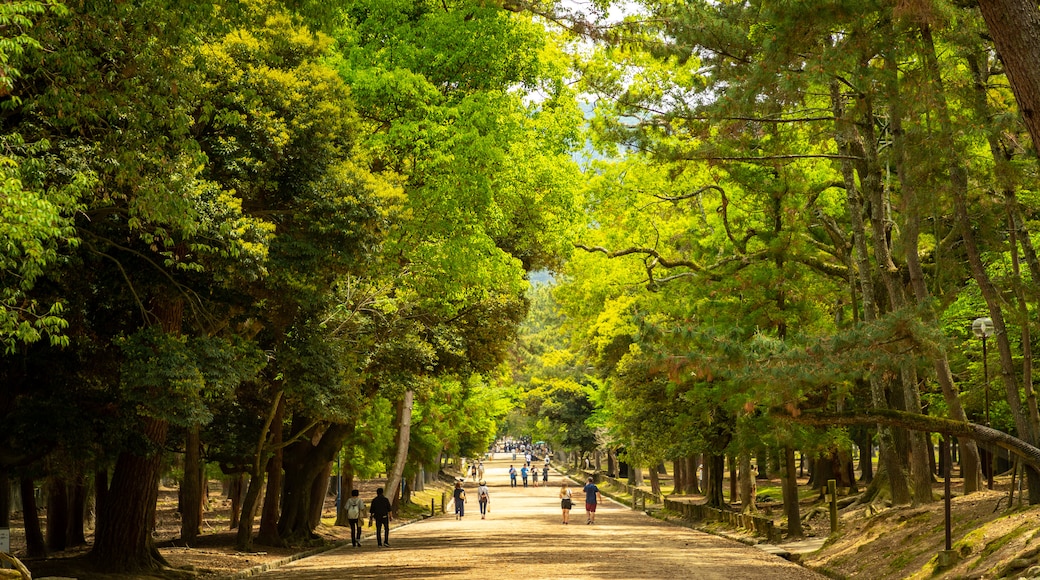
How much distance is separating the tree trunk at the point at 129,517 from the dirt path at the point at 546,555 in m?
2.45

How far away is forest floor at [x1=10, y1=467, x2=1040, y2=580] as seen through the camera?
15.9 meters

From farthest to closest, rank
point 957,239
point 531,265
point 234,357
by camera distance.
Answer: point 531,265 < point 957,239 < point 234,357

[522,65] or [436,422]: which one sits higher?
[522,65]

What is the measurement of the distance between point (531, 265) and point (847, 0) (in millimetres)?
20014

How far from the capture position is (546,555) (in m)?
24.6

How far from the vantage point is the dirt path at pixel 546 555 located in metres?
20.4

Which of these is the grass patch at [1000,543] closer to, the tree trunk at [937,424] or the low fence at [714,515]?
the tree trunk at [937,424]

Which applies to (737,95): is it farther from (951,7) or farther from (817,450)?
(817,450)

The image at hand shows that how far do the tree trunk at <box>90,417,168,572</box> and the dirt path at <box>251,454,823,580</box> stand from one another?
8.04 ft

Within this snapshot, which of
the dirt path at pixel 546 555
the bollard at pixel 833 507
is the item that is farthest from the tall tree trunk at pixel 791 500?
the bollard at pixel 833 507

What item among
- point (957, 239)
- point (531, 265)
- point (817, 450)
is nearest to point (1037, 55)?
point (957, 239)

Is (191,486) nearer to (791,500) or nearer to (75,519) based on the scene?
(75,519)


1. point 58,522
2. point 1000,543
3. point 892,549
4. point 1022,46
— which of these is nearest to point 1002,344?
point 1000,543

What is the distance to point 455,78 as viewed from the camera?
2212 cm
